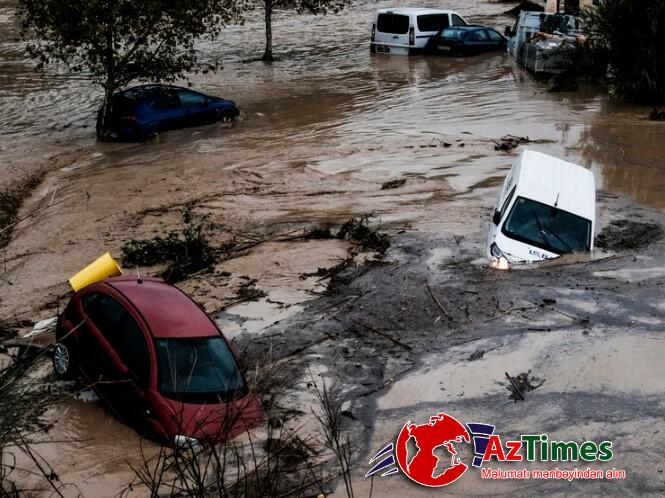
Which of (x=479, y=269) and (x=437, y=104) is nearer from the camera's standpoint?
(x=479, y=269)

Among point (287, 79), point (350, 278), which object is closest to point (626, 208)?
point (350, 278)

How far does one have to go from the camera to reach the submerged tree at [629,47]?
22844 mm

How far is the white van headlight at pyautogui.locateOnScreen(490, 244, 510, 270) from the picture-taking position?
39.8ft

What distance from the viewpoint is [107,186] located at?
58.6 feet

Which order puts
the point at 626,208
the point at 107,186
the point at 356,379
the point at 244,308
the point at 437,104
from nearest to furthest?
1. the point at 356,379
2. the point at 244,308
3. the point at 626,208
4. the point at 107,186
5. the point at 437,104

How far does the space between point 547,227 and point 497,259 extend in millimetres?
901

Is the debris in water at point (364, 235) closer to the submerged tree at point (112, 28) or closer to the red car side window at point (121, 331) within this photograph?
the red car side window at point (121, 331)

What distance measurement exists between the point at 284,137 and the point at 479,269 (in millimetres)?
9845

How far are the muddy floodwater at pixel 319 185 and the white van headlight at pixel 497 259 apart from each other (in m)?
0.25

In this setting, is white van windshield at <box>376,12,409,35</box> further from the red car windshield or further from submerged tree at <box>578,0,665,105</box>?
the red car windshield

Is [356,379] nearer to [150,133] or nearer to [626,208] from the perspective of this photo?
[626,208]

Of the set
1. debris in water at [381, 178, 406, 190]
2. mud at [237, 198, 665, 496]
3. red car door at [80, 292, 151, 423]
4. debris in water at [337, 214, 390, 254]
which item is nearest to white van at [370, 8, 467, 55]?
debris in water at [381, 178, 406, 190]

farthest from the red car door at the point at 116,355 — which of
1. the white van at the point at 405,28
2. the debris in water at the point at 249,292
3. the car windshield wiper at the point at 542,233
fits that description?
the white van at the point at 405,28

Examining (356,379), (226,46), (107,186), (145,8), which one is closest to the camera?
(356,379)
